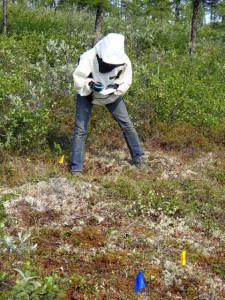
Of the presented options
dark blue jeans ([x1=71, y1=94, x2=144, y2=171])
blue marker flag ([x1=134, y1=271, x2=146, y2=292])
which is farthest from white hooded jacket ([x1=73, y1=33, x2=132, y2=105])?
blue marker flag ([x1=134, y1=271, x2=146, y2=292])

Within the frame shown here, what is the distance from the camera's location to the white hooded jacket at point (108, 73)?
5.61 metres

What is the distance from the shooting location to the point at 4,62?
29.1 ft

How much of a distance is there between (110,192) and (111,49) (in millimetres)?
1838

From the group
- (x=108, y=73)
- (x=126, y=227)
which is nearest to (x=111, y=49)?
(x=108, y=73)

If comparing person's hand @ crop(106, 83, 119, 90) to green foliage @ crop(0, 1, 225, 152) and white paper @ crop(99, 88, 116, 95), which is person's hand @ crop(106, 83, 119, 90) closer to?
white paper @ crop(99, 88, 116, 95)

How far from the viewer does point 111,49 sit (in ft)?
18.3

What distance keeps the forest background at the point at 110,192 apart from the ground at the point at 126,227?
12 millimetres

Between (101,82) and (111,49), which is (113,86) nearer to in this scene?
(101,82)

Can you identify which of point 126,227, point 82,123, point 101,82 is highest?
point 101,82

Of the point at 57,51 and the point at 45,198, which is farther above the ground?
the point at 57,51

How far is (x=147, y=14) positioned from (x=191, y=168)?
13.1 metres

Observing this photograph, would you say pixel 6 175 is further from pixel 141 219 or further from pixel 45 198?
pixel 141 219

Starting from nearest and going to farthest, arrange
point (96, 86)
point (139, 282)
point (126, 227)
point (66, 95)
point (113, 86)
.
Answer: point (139, 282), point (126, 227), point (96, 86), point (113, 86), point (66, 95)

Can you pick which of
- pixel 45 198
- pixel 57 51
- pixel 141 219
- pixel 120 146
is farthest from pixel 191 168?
pixel 57 51
